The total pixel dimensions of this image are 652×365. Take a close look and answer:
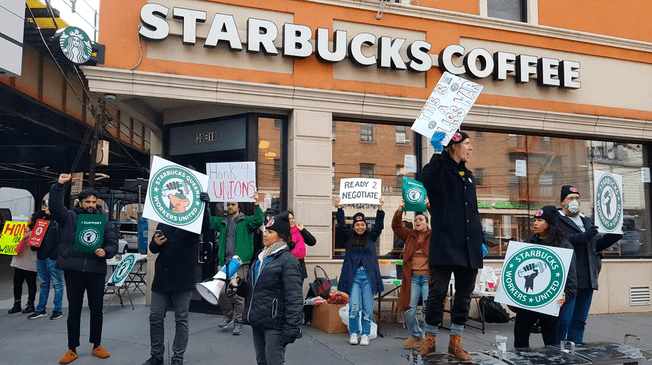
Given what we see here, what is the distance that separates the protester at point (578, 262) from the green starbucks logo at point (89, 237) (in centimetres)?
545

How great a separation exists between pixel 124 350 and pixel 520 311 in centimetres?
496

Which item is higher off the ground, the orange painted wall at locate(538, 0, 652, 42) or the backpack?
the orange painted wall at locate(538, 0, 652, 42)

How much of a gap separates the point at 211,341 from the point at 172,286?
1.83m

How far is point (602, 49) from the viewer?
11133 millimetres

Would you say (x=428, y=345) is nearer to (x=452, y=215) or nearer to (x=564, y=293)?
(x=452, y=215)

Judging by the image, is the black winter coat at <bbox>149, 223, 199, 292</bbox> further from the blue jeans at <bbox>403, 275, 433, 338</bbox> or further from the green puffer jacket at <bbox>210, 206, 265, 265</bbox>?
the blue jeans at <bbox>403, 275, 433, 338</bbox>

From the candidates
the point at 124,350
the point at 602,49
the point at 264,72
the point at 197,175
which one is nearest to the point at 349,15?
the point at 264,72

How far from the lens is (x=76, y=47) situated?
802cm

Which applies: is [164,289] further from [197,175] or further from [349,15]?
[349,15]

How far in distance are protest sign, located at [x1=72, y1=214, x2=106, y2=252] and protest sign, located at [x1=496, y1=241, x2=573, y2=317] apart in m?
4.71

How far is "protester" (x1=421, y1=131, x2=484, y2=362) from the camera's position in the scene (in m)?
4.54

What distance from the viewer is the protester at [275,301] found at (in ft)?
14.3

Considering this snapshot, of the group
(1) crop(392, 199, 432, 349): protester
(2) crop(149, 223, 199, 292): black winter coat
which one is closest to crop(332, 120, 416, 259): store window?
(1) crop(392, 199, 432, 349): protester

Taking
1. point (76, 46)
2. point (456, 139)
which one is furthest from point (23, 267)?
point (456, 139)
